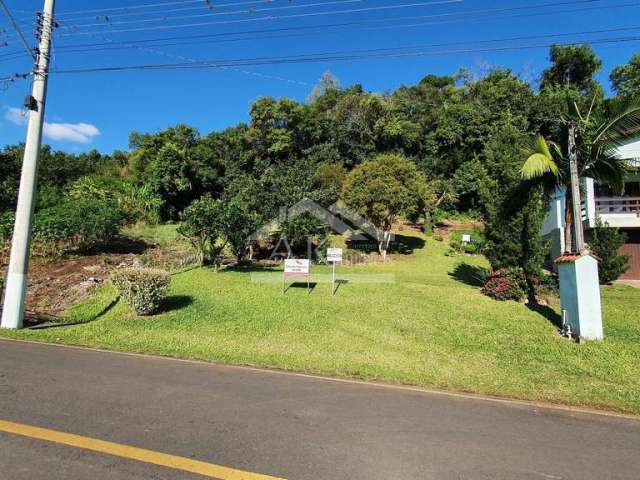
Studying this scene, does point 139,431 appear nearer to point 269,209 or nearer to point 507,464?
point 507,464

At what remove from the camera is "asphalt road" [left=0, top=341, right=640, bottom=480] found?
333 centimetres

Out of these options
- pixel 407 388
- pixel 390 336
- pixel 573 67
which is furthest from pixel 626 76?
pixel 407 388

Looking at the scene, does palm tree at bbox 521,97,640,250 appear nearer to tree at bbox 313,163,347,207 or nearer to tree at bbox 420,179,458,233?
tree at bbox 313,163,347,207

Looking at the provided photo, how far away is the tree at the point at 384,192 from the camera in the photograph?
2309cm

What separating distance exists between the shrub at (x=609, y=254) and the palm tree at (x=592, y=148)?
789 cm

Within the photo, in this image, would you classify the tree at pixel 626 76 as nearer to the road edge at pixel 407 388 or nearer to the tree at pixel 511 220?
the tree at pixel 511 220

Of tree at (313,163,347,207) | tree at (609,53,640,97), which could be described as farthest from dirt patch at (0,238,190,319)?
tree at (609,53,640,97)

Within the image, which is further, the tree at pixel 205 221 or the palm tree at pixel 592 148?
the tree at pixel 205 221

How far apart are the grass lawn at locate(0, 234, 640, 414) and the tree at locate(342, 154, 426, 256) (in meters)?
9.19

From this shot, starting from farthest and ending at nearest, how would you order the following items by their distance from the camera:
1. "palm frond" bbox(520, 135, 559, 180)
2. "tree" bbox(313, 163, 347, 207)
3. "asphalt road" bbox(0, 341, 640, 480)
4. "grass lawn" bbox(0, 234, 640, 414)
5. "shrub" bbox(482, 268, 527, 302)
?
"tree" bbox(313, 163, 347, 207)
"shrub" bbox(482, 268, 527, 302)
"palm frond" bbox(520, 135, 559, 180)
"grass lawn" bbox(0, 234, 640, 414)
"asphalt road" bbox(0, 341, 640, 480)

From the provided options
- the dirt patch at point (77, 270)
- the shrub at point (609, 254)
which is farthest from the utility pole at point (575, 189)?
the dirt patch at point (77, 270)

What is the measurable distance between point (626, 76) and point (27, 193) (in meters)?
42.5

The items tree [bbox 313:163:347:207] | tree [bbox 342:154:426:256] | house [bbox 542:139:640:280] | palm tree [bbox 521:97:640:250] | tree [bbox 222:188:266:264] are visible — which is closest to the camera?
palm tree [bbox 521:97:640:250]

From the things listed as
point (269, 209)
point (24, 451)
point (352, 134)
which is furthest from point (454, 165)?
point (24, 451)
